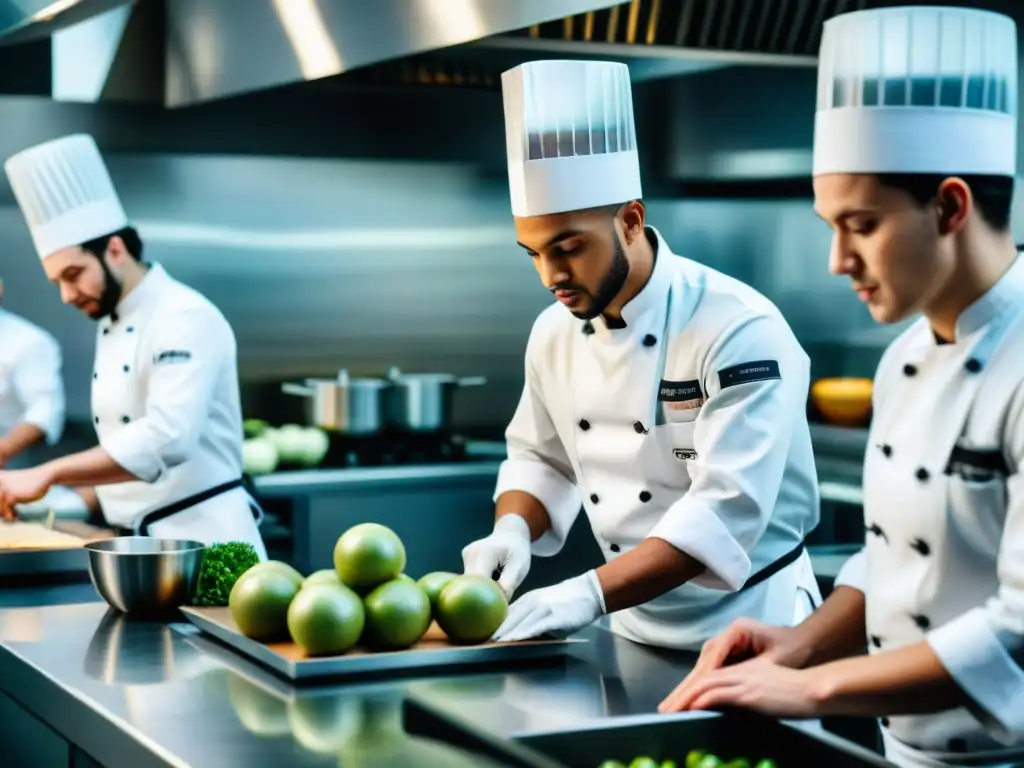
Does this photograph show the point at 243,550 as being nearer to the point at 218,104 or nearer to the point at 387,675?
the point at 387,675

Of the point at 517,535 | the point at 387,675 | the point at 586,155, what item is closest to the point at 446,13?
the point at 586,155

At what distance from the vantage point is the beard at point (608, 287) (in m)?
2.34

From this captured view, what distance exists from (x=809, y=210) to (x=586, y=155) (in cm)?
292

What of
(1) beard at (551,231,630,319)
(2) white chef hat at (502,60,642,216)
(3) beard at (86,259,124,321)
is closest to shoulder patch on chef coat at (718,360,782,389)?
(1) beard at (551,231,630,319)

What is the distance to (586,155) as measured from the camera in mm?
2385

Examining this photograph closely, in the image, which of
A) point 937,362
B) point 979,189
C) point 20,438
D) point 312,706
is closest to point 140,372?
point 20,438

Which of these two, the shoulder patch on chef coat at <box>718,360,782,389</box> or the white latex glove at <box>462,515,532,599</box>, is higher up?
the shoulder patch on chef coat at <box>718,360,782,389</box>

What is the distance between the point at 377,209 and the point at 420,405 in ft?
2.67

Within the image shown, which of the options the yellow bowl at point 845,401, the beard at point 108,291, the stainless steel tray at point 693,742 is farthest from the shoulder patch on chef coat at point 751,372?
the yellow bowl at point 845,401

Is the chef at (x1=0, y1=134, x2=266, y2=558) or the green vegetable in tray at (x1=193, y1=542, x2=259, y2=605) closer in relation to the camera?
the green vegetable in tray at (x1=193, y1=542, x2=259, y2=605)

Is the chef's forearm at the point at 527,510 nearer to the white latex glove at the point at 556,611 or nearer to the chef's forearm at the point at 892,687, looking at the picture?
the white latex glove at the point at 556,611

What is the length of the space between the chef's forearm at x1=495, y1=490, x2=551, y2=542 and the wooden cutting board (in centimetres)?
97

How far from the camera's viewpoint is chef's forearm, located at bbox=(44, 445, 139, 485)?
10.9ft

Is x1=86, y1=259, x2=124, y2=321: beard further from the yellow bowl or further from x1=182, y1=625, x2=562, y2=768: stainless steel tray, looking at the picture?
the yellow bowl
